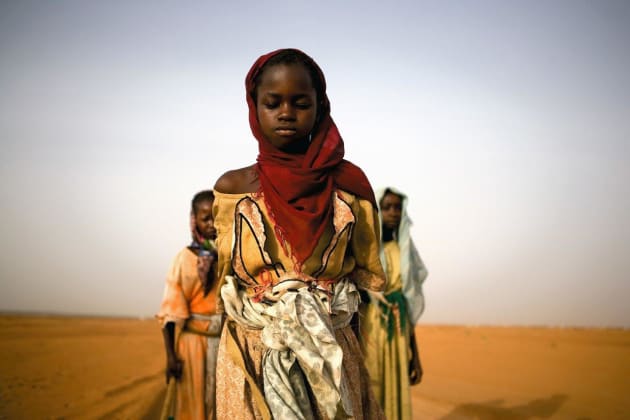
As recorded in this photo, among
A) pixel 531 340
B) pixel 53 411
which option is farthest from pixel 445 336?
pixel 53 411

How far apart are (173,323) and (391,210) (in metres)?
3.00

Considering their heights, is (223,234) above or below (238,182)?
below

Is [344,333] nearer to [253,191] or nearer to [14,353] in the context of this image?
[253,191]

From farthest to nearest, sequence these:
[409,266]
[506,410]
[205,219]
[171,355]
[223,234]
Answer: [506,410], [409,266], [205,219], [171,355], [223,234]

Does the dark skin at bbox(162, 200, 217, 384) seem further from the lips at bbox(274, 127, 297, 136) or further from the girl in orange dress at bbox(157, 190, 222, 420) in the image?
the lips at bbox(274, 127, 297, 136)

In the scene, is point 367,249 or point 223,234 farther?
point 367,249

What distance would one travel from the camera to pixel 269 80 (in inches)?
107

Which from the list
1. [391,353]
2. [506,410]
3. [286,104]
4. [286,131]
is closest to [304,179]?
[286,131]

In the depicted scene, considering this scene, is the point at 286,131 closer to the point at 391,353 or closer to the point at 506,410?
the point at 391,353

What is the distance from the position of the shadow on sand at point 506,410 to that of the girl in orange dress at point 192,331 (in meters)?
4.94

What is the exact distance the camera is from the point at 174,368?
19.4ft

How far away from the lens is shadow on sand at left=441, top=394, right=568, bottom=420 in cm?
970

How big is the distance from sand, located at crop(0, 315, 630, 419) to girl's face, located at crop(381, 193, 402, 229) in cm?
387

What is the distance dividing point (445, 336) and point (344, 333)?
24673 mm
